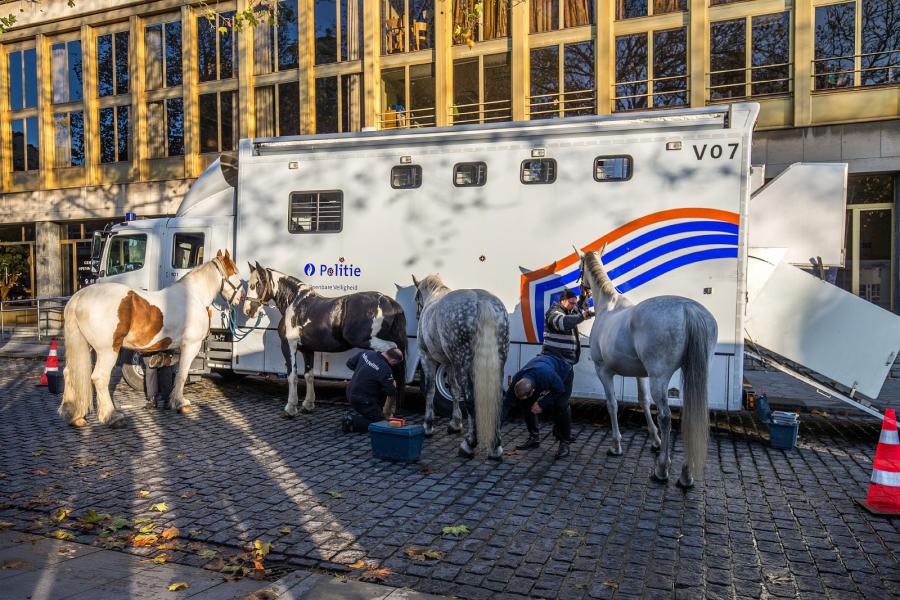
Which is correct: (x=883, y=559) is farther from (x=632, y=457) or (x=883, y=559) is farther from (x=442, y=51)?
(x=442, y=51)

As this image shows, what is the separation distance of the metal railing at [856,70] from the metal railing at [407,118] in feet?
38.0

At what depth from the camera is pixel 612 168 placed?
8391mm

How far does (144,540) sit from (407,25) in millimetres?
21055

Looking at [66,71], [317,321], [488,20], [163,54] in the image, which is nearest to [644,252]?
[317,321]

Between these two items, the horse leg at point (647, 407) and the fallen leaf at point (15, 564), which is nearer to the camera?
the fallen leaf at point (15, 564)

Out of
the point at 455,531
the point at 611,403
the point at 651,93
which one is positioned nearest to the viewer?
the point at 455,531

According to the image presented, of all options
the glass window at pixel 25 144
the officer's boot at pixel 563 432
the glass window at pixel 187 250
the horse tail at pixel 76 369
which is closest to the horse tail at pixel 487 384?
the officer's boot at pixel 563 432

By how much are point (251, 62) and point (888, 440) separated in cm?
2391

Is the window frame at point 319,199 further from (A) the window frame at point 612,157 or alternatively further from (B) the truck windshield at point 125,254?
(A) the window frame at point 612,157

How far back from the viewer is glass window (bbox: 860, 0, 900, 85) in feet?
54.9

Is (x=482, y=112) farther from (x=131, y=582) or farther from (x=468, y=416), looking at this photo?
(x=131, y=582)

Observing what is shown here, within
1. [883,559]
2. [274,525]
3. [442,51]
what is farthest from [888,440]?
[442,51]

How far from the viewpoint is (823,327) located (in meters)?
8.03

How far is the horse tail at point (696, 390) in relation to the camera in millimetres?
5797
